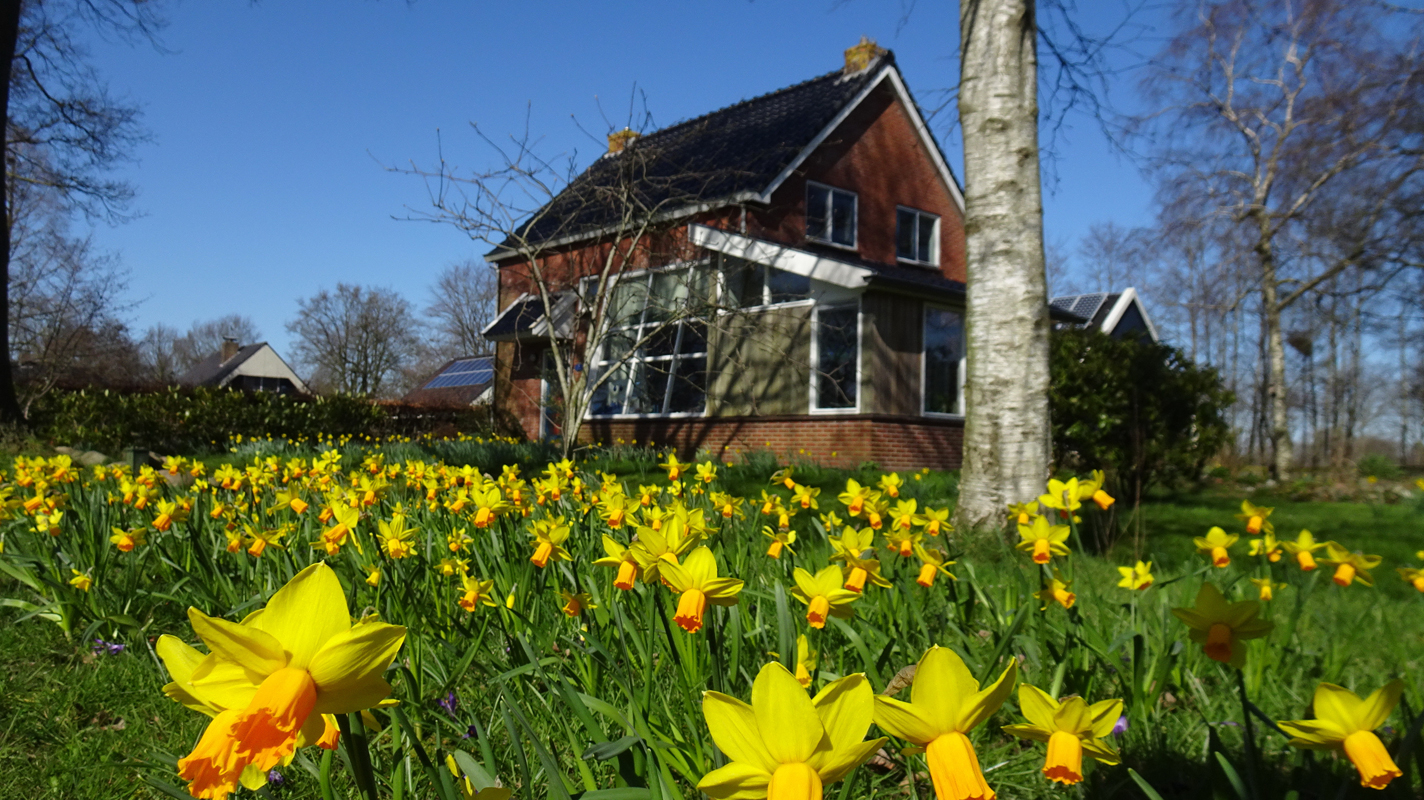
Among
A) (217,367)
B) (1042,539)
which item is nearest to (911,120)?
(1042,539)

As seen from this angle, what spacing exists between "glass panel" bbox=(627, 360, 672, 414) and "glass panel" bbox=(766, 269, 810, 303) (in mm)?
2864

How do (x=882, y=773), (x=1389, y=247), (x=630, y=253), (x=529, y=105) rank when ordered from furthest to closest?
(x=1389, y=247)
(x=630, y=253)
(x=529, y=105)
(x=882, y=773)

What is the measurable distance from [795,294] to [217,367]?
1956 inches

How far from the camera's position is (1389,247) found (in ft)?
53.0

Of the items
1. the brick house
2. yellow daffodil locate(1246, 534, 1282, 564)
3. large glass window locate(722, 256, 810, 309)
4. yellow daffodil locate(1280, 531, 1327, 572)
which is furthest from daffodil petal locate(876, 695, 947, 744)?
large glass window locate(722, 256, 810, 309)

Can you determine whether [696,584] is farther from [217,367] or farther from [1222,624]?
[217,367]

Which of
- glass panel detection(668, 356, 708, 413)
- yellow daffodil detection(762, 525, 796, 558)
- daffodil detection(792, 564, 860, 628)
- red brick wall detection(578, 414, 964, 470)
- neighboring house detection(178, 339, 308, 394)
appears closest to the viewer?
daffodil detection(792, 564, 860, 628)

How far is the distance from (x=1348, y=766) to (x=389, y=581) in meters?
2.25

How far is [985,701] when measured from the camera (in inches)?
27.6

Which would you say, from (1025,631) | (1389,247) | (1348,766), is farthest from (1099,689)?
(1389,247)

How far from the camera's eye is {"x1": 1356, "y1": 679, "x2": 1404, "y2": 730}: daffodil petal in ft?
2.99

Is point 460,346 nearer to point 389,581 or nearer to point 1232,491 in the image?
point 1232,491

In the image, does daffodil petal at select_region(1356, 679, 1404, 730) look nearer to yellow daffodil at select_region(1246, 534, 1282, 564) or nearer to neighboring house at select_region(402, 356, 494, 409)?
yellow daffodil at select_region(1246, 534, 1282, 564)

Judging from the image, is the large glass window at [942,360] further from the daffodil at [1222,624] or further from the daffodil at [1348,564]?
the daffodil at [1222,624]
